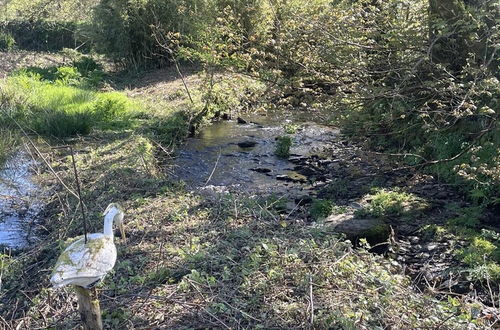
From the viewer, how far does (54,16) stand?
27797 mm

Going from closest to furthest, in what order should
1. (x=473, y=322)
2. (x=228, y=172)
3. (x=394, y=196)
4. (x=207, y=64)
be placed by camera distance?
(x=473, y=322), (x=394, y=196), (x=228, y=172), (x=207, y=64)

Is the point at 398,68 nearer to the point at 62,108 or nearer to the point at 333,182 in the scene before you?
the point at 333,182

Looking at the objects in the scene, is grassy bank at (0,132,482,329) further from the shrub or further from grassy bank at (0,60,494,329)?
the shrub

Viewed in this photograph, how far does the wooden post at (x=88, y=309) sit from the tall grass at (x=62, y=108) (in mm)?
8177

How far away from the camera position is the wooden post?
326cm

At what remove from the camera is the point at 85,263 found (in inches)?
125

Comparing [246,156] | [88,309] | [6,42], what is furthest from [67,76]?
[88,309]

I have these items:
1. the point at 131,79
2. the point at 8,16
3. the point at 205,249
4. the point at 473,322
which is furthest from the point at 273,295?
the point at 8,16

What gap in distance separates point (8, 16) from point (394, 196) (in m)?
27.4

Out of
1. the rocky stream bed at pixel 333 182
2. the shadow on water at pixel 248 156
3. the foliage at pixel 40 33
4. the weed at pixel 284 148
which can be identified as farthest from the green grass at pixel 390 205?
the foliage at pixel 40 33

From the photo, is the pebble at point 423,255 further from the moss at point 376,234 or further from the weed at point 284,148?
the weed at point 284,148

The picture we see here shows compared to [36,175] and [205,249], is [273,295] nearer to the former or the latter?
[205,249]

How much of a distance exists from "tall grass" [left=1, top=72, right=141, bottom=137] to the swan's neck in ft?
25.4

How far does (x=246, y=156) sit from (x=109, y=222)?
7762 mm
